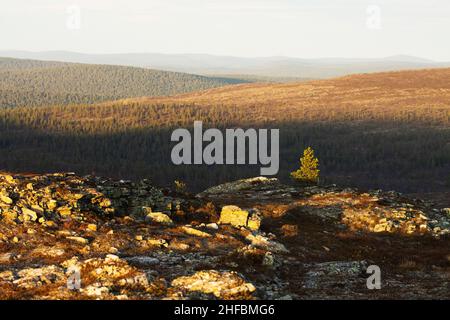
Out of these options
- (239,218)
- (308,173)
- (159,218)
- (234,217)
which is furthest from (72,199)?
(308,173)

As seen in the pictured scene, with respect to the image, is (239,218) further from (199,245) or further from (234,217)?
(199,245)

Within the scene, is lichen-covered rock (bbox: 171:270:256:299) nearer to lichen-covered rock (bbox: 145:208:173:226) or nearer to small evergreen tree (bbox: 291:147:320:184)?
lichen-covered rock (bbox: 145:208:173:226)

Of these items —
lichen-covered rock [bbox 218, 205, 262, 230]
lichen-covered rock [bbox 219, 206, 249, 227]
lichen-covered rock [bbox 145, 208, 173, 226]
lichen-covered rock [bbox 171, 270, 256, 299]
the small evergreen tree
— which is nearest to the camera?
lichen-covered rock [bbox 171, 270, 256, 299]

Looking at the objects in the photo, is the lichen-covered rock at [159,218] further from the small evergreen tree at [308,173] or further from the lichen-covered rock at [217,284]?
the small evergreen tree at [308,173]

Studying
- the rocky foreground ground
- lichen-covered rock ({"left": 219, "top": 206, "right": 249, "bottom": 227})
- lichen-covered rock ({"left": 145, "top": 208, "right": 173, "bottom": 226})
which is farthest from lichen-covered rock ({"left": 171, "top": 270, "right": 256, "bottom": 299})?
lichen-covered rock ({"left": 219, "top": 206, "right": 249, "bottom": 227})

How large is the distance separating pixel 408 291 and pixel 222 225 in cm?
1414

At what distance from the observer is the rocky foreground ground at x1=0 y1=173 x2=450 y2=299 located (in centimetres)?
2434

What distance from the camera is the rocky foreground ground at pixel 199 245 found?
79.9 ft

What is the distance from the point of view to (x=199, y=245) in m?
32.3

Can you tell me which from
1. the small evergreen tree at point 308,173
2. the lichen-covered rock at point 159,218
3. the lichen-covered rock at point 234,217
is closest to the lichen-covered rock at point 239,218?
the lichen-covered rock at point 234,217

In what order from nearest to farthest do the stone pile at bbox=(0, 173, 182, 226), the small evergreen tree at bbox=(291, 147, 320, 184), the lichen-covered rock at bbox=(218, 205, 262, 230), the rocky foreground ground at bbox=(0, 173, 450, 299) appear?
the rocky foreground ground at bbox=(0, 173, 450, 299), the stone pile at bbox=(0, 173, 182, 226), the lichen-covered rock at bbox=(218, 205, 262, 230), the small evergreen tree at bbox=(291, 147, 320, 184)

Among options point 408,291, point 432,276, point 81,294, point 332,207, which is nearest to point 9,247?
point 81,294

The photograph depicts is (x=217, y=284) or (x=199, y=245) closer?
(x=217, y=284)

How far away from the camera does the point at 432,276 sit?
97.2ft
